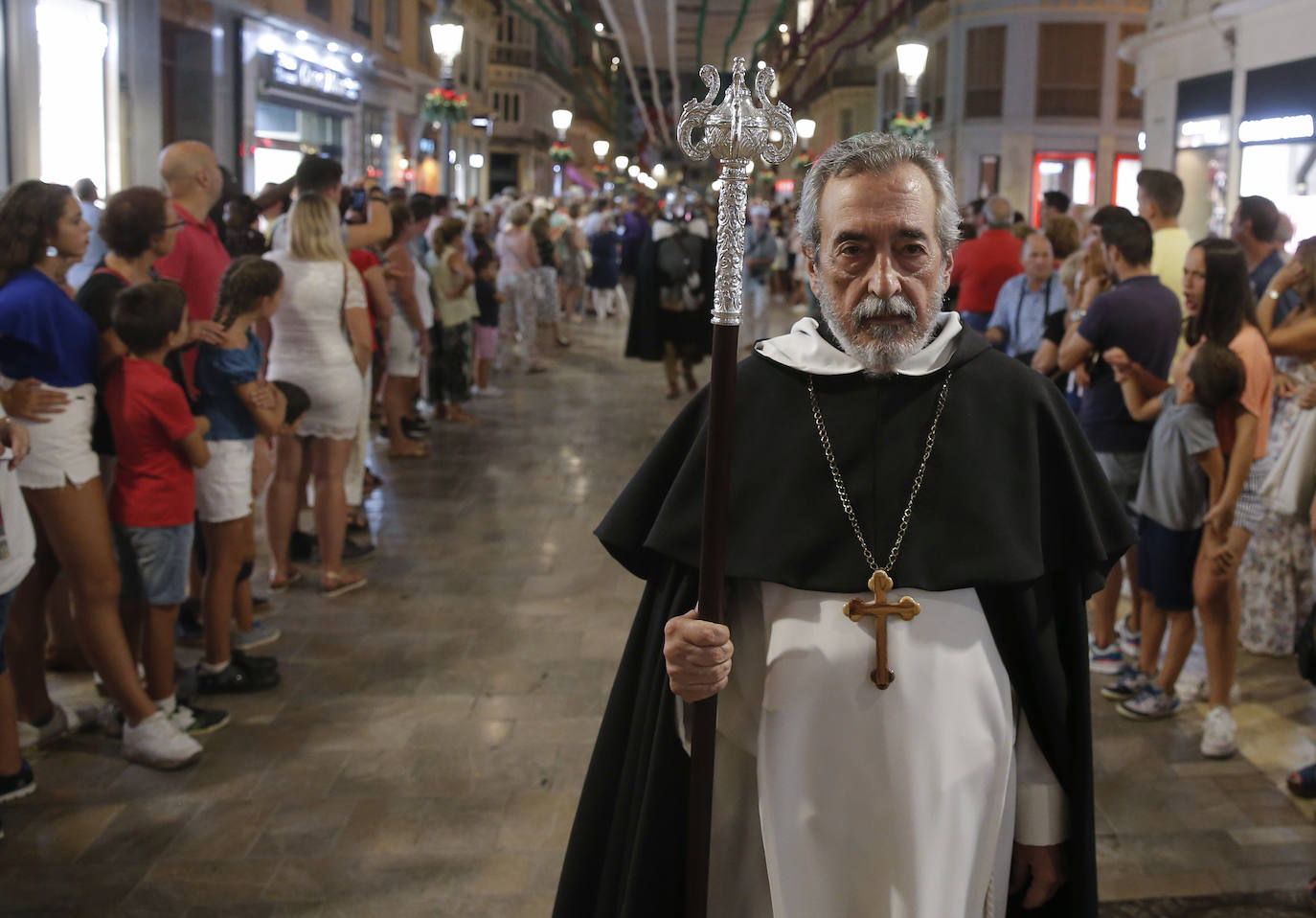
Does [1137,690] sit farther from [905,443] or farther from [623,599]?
[905,443]

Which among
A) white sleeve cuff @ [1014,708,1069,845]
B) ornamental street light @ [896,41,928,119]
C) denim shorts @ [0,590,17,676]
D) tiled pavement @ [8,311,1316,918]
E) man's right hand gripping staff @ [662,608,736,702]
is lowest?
tiled pavement @ [8,311,1316,918]

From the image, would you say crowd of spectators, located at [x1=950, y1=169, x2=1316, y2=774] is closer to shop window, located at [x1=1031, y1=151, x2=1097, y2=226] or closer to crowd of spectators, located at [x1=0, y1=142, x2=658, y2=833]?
crowd of spectators, located at [x1=0, y1=142, x2=658, y2=833]

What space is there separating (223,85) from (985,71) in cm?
2176

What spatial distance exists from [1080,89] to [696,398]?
32613 mm

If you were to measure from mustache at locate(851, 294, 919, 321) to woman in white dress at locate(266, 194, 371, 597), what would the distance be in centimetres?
421

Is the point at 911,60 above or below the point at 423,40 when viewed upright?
below

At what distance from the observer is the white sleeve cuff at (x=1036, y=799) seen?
7.68 ft

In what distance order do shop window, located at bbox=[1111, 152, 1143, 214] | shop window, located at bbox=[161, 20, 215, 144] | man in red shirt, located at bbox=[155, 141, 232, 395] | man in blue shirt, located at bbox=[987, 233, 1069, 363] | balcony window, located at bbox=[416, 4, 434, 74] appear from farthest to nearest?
shop window, located at bbox=[1111, 152, 1143, 214] → balcony window, located at bbox=[416, 4, 434, 74] → shop window, located at bbox=[161, 20, 215, 144] → man in blue shirt, located at bbox=[987, 233, 1069, 363] → man in red shirt, located at bbox=[155, 141, 232, 395]

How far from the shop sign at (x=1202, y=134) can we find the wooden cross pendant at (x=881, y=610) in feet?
40.8

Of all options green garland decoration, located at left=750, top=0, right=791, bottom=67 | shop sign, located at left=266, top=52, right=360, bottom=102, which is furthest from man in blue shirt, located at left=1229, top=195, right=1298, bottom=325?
shop sign, located at left=266, top=52, right=360, bottom=102

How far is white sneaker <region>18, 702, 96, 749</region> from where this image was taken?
4.49 meters

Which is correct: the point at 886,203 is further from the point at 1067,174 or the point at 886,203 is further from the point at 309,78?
the point at 1067,174

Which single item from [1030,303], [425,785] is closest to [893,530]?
[425,785]

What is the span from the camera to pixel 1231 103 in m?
12.7
